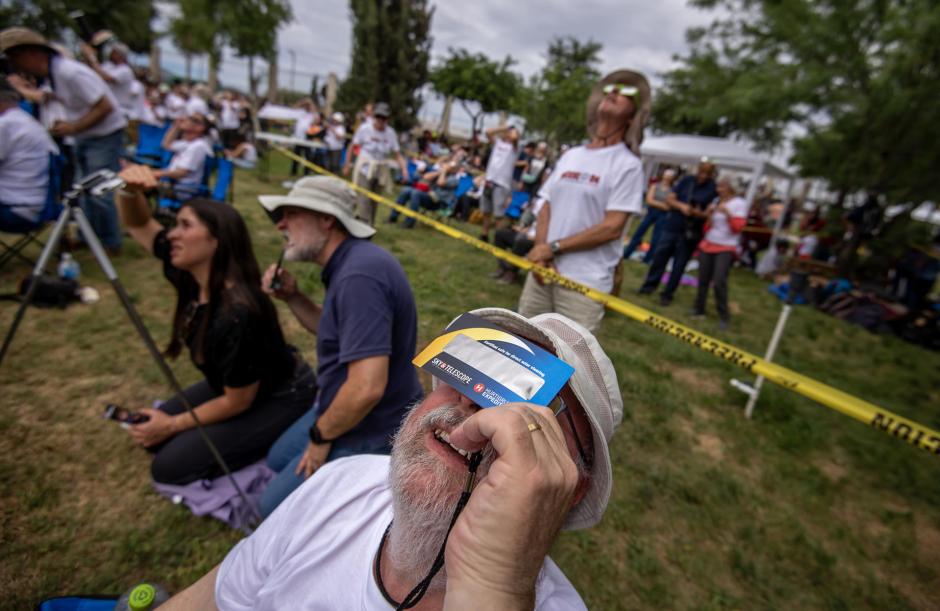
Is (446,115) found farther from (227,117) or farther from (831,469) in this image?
(831,469)

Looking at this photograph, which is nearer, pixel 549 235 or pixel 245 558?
pixel 245 558

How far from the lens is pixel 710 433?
12.7ft

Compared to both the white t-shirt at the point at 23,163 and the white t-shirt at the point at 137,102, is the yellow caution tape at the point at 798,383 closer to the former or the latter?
the white t-shirt at the point at 23,163

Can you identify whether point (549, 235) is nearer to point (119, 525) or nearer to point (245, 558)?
point (245, 558)

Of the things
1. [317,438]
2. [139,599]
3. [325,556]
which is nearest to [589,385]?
[325,556]

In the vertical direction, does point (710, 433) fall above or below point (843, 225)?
below

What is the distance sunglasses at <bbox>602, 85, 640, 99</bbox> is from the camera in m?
2.82

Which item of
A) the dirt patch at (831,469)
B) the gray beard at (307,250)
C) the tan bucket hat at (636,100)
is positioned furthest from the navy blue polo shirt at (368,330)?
the dirt patch at (831,469)

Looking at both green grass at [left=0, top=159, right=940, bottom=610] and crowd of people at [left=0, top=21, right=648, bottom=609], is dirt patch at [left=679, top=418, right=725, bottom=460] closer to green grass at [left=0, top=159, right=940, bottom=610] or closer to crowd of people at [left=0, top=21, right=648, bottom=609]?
green grass at [left=0, top=159, right=940, bottom=610]

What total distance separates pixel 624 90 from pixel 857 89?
11.1 m

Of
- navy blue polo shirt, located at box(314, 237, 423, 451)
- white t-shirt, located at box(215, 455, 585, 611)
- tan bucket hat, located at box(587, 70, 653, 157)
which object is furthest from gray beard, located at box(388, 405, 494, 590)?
tan bucket hat, located at box(587, 70, 653, 157)

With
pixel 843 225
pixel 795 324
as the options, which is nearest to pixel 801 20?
pixel 843 225

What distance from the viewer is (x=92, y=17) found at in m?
28.2

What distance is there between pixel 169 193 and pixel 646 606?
7.15 metres
